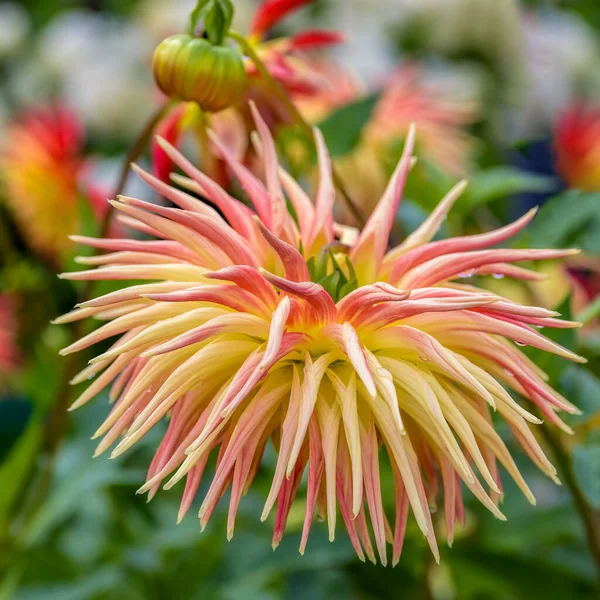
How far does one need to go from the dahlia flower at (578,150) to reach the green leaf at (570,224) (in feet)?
1.50

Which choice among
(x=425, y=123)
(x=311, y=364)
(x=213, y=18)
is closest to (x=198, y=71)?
(x=213, y=18)

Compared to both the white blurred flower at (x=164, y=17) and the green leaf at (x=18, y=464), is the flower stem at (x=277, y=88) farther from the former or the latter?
the white blurred flower at (x=164, y=17)

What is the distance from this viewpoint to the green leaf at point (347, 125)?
502 mm

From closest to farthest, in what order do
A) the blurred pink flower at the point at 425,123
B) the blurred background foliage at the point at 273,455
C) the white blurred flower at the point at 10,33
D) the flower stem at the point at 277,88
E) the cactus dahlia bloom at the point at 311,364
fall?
the cactus dahlia bloom at the point at 311,364 < the flower stem at the point at 277,88 < the blurred background foliage at the point at 273,455 < the blurred pink flower at the point at 425,123 < the white blurred flower at the point at 10,33

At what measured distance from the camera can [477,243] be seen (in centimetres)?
30

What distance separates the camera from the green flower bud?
1.08 feet

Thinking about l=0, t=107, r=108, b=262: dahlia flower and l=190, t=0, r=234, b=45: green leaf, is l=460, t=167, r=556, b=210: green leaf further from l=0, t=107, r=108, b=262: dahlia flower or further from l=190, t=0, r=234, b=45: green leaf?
l=0, t=107, r=108, b=262: dahlia flower

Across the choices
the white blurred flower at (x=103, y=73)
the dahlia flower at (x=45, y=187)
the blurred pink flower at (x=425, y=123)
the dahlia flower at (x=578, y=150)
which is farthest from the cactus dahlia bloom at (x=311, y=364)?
the white blurred flower at (x=103, y=73)

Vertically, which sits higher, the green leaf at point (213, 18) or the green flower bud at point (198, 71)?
the green leaf at point (213, 18)

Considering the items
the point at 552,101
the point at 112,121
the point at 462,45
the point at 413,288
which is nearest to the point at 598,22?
the point at 552,101

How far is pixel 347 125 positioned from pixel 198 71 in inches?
7.6

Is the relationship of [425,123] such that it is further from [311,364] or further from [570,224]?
[311,364]

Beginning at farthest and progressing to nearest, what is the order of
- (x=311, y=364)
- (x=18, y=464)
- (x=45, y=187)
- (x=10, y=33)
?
(x=10, y=33) → (x=45, y=187) → (x=18, y=464) → (x=311, y=364)

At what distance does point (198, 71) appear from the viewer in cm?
33
